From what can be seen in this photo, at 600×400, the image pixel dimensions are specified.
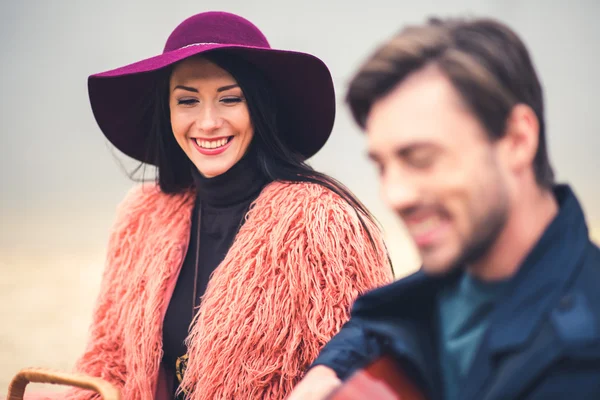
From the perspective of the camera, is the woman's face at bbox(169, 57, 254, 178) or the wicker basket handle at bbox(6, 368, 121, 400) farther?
the woman's face at bbox(169, 57, 254, 178)

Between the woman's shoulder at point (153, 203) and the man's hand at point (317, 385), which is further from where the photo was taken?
the woman's shoulder at point (153, 203)

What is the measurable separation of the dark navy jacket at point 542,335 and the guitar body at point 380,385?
2cm

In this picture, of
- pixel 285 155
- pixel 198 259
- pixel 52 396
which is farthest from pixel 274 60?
pixel 52 396

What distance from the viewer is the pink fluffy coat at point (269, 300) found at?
1.92m

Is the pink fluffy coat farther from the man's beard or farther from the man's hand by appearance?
the man's beard

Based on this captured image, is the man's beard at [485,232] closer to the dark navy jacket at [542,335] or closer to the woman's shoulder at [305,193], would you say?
the dark navy jacket at [542,335]

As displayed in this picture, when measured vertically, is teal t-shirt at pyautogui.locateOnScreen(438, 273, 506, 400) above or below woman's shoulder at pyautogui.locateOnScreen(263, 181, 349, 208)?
below

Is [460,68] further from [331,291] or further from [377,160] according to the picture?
[331,291]

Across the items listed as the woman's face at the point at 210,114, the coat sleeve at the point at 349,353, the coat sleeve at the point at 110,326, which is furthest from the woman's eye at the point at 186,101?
the coat sleeve at the point at 349,353

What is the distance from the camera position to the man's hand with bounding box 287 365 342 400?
1349 millimetres

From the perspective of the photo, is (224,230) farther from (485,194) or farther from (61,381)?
(485,194)

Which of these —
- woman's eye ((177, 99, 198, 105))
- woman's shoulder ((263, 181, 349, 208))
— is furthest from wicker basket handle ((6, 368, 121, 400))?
woman's eye ((177, 99, 198, 105))

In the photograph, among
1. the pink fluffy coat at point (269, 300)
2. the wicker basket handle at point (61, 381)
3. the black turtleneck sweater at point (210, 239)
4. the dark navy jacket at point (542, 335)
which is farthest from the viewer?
the black turtleneck sweater at point (210, 239)

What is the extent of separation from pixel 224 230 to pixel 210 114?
0.36 m
